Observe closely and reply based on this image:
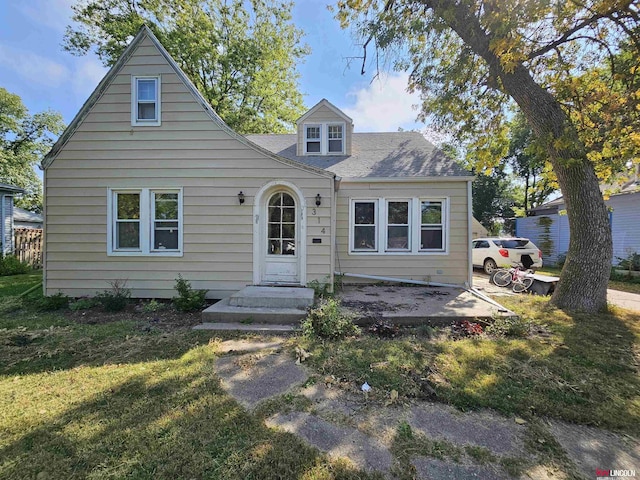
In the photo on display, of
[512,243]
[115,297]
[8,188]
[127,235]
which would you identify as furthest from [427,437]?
[8,188]

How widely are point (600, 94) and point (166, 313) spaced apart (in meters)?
10.1

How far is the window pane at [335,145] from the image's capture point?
955cm

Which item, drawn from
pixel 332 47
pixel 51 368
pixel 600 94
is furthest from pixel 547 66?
pixel 51 368

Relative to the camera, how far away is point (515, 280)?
8.17 metres

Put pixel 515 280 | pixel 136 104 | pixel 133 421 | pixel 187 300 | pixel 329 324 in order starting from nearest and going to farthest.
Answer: pixel 133 421, pixel 329 324, pixel 187 300, pixel 136 104, pixel 515 280

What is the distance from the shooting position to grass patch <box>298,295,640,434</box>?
9.05 feet

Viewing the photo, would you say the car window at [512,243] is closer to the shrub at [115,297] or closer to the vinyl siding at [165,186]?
the vinyl siding at [165,186]

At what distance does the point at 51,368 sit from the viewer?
138 inches

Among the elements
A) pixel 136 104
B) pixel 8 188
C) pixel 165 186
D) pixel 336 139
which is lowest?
pixel 165 186

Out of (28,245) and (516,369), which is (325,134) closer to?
(516,369)

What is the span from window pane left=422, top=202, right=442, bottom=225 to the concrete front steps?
428cm

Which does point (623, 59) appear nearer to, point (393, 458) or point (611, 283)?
point (611, 283)

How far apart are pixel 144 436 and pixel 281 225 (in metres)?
5.04

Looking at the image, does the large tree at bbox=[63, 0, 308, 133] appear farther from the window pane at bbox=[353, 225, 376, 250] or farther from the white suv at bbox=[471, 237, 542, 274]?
the white suv at bbox=[471, 237, 542, 274]
